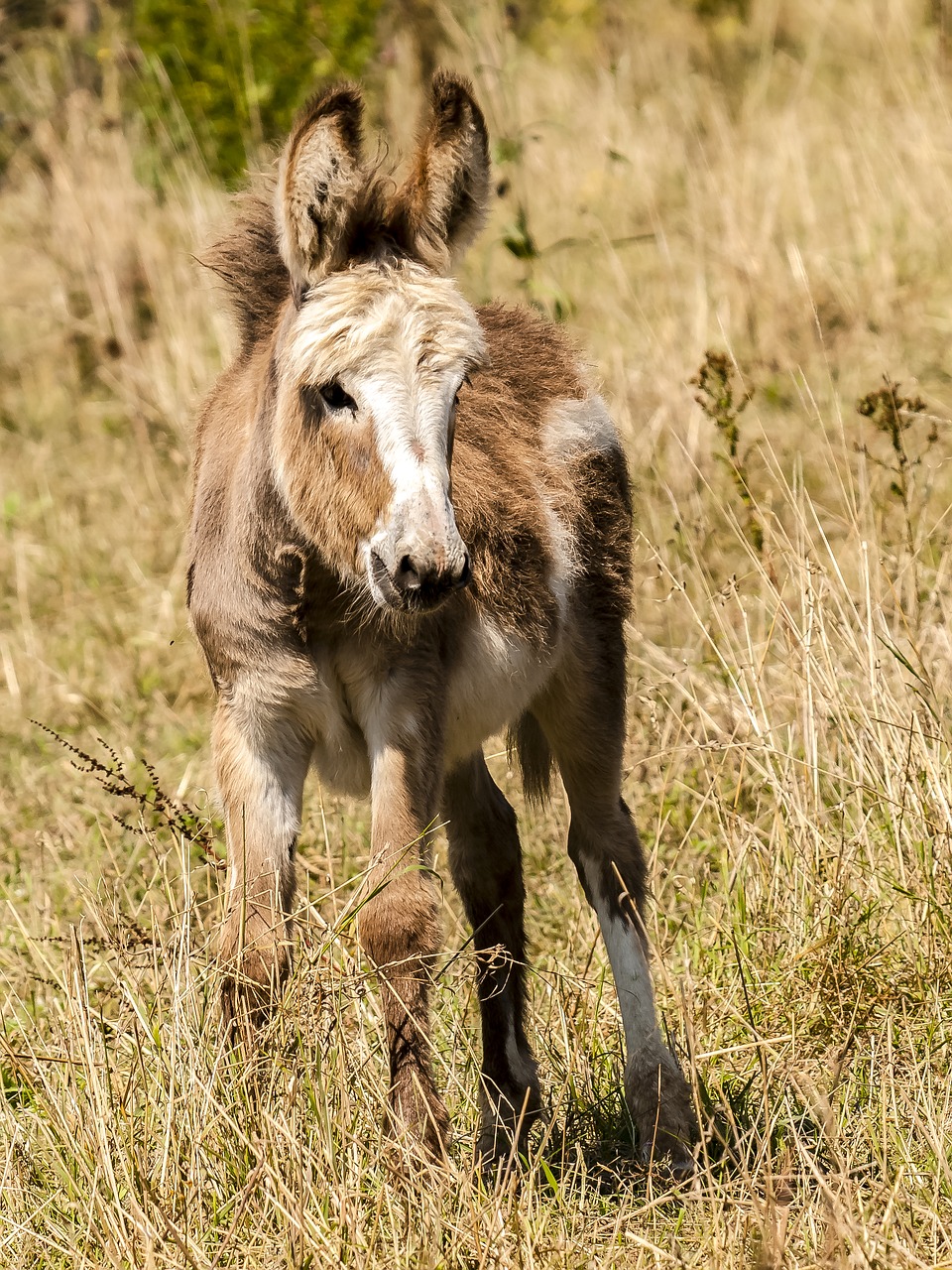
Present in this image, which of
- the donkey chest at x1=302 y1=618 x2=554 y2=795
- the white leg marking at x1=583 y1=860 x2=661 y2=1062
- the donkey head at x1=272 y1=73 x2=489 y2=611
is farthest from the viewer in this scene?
the white leg marking at x1=583 y1=860 x2=661 y2=1062

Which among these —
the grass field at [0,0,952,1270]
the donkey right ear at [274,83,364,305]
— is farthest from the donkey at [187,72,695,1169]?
the grass field at [0,0,952,1270]

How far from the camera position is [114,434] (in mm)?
8992

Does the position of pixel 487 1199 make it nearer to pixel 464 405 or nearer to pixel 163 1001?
pixel 163 1001

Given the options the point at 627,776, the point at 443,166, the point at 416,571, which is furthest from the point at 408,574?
the point at 627,776

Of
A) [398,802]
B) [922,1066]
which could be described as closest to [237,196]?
[398,802]

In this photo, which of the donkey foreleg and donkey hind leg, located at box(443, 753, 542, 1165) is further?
donkey hind leg, located at box(443, 753, 542, 1165)

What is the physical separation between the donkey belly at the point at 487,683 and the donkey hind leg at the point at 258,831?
1.32ft

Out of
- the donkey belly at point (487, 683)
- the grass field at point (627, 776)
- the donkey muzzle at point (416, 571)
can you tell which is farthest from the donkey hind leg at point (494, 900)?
the donkey muzzle at point (416, 571)

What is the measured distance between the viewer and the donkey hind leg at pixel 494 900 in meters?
4.00

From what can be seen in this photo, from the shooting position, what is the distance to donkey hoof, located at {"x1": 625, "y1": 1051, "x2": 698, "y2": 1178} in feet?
12.2

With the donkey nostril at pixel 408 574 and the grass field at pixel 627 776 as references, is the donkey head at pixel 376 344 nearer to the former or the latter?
the donkey nostril at pixel 408 574

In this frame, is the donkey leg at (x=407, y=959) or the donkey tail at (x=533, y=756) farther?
the donkey tail at (x=533, y=756)

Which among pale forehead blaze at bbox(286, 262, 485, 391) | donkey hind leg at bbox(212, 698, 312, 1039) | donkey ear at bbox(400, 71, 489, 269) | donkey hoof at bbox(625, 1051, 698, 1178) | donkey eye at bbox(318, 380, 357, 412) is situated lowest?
donkey hoof at bbox(625, 1051, 698, 1178)

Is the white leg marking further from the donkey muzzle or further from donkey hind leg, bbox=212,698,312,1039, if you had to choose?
the donkey muzzle
